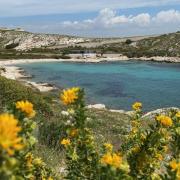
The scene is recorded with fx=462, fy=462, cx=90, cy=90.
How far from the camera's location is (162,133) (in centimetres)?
454

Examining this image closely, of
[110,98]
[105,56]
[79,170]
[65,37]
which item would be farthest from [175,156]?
[65,37]

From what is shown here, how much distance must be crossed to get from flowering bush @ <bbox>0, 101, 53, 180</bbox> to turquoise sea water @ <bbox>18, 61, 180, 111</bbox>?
1520 inches

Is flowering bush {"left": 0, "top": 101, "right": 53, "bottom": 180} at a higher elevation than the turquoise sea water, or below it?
higher

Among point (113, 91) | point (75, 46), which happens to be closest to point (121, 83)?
point (113, 91)

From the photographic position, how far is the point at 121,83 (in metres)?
67.2

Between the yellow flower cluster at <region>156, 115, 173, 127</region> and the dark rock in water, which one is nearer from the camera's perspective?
the yellow flower cluster at <region>156, 115, 173, 127</region>

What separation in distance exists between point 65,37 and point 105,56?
5856 cm

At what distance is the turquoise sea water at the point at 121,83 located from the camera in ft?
159

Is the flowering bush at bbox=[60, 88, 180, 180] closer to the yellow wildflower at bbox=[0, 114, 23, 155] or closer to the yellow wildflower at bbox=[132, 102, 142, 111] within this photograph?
the yellow wildflower at bbox=[0, 114, 23, 155]

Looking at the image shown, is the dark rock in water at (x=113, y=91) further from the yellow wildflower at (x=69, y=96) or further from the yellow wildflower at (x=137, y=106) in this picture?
the yellow wildflower at (x=69, y=96)

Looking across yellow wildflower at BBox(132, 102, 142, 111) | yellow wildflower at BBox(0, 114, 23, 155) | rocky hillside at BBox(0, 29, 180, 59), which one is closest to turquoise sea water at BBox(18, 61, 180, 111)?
rocky hillside at BBox(0, 29, 180, 59)

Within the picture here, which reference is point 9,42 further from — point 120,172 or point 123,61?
point 120,172

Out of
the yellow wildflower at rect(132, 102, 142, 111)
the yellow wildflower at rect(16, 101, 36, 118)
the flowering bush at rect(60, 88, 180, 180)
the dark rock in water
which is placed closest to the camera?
the yellow wildflower at rect(16, 101, 36, 118)

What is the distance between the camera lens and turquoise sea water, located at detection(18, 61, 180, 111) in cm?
4850
